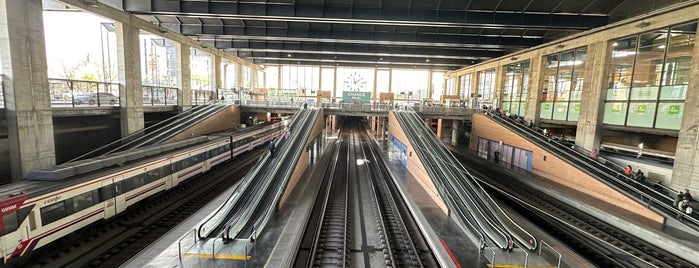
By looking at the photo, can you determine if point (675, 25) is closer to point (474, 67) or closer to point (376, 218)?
point (376, 218)

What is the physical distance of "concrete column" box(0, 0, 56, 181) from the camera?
11.8 meters

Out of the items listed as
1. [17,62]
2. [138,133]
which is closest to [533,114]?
[138,133]

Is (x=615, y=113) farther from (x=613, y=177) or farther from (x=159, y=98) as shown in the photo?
(x=159, y=98)

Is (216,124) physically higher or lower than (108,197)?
higher

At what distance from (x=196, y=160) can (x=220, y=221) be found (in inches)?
331

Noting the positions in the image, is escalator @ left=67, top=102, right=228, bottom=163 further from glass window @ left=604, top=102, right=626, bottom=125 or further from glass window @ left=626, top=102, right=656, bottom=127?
glass window @ left=626, top=102, right=656, bottom=127

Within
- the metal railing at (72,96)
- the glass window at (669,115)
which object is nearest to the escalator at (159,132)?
the metal railing at (72,96)

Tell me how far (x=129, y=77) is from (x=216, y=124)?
323 inches

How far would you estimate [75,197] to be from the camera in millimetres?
9695

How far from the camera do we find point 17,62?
12.0 m

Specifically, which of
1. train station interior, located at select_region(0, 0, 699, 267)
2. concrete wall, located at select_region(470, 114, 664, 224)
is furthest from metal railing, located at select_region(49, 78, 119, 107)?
concrete wall, located at select_region(470, 114, 664, 224)

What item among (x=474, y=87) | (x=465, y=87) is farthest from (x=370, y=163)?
(x=465, y=87)

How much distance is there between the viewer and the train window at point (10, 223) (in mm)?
7695

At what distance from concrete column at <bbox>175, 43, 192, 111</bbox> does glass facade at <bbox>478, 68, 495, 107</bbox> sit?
3123cm
